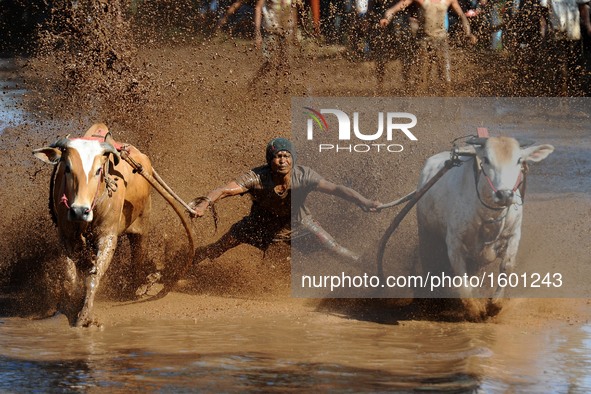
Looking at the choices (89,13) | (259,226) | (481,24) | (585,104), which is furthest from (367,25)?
(259,226)

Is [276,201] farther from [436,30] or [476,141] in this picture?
[436,30]

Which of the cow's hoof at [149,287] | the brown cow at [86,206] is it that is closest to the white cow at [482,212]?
the cow's hoof at [149,287]

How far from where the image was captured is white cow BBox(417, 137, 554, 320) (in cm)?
994

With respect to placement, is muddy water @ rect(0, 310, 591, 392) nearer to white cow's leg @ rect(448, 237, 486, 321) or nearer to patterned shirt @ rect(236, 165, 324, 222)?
white cow's leg @ rect(448, 237, 486, 321)

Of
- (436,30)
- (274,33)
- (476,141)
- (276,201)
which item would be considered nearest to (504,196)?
(476,141)

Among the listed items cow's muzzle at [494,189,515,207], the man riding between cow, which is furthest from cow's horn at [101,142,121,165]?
cow's muzzle at [494,189,515,207]

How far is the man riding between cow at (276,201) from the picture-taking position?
1102cm

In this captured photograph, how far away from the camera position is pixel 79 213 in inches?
374

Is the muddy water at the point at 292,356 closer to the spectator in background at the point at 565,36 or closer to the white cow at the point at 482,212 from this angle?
the white cow at the point at 482,212

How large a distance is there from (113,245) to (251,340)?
1.46 meters

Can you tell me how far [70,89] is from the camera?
13672 millimetres

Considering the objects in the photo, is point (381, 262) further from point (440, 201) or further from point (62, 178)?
point (62, 178)

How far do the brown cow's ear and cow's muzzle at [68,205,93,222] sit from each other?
1.90ft

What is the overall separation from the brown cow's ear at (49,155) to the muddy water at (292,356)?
131cm
